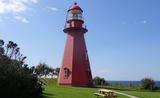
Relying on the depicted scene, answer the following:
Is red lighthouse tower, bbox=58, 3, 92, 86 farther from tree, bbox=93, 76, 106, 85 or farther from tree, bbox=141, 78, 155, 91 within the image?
tree, bbox=93, 76, 106, 85

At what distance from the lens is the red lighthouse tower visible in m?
41.9

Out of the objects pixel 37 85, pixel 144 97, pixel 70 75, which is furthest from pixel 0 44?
pixel 70 75

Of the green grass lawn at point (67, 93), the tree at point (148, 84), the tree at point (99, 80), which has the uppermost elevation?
the tree at point (99, 80)

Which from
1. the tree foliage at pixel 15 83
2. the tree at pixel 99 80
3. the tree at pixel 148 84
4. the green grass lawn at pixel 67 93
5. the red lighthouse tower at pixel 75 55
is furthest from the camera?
the tree at pixel 99 80

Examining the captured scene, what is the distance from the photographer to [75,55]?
138 feet

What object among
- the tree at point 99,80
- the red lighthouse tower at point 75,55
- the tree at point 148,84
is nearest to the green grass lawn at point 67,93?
the red lighthouse tower at point 75,55

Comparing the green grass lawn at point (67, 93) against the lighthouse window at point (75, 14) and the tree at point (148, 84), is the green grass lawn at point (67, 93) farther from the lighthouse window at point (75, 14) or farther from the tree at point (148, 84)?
the tree at point (148, 84)

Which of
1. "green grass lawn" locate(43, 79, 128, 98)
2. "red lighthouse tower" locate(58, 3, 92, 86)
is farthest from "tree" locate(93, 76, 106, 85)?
"green grass lawn" locate(43, 79, 128, 98)

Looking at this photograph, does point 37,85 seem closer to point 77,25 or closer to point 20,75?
point 20,75

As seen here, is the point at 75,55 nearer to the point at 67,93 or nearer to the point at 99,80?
the point at 67,93

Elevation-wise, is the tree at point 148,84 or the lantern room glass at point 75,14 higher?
the lantern room glass at point 75,14

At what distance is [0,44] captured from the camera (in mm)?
23375

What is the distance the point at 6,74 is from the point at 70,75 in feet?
82.0

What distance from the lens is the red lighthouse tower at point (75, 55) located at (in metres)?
41.9
